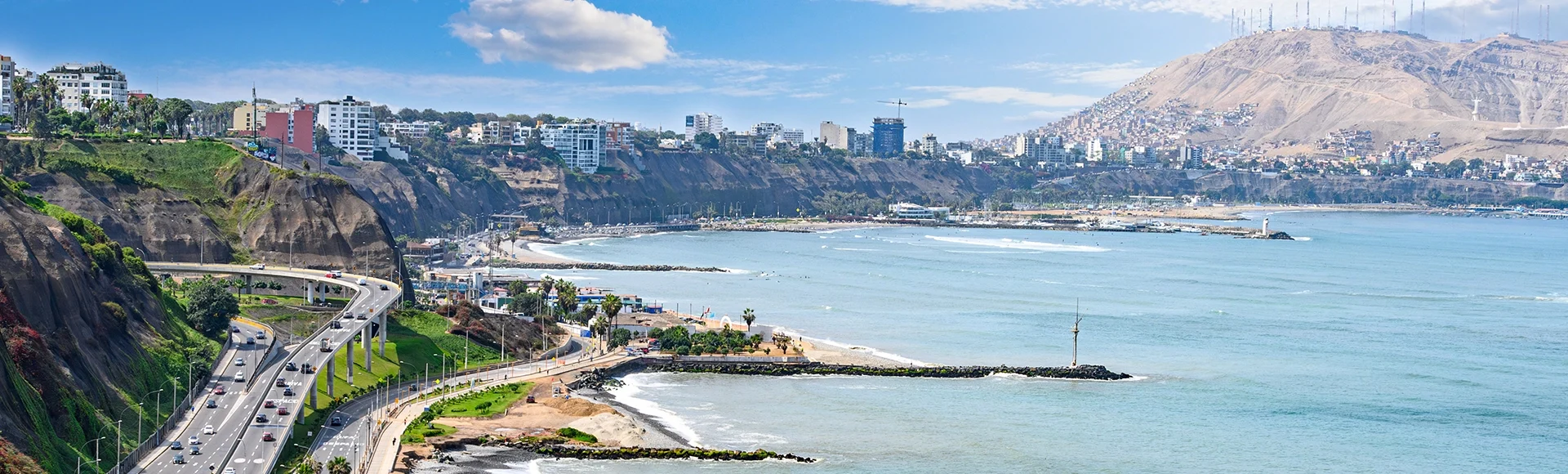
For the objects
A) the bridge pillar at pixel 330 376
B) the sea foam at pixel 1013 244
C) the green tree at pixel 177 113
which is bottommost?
the bridge pillar at pixel 330 376

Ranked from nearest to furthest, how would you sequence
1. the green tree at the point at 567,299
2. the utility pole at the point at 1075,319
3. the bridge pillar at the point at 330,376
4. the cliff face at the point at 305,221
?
the bridge pillar at the point at 330,376 < the utility pole at the point at 1075,319 < the green tree at the point at 567,299 < the cliff face at the point at 305,221

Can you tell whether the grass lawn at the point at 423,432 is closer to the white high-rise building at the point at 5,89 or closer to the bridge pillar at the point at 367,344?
the bridge pillar at the point at 367,344

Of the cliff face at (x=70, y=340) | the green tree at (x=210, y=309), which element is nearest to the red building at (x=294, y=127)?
the green tree at (x=210, y=309)

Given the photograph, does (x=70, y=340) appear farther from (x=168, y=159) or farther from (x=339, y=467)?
(x=168, y=159)

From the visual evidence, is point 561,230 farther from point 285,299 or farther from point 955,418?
point 955,418

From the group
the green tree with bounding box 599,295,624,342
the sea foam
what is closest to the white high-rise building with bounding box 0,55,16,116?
the green tree with bounding box 599,295,624,342

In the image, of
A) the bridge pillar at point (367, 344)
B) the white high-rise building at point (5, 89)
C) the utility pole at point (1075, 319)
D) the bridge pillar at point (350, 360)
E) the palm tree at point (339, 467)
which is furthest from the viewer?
the white high-rise building at point (5, 89)

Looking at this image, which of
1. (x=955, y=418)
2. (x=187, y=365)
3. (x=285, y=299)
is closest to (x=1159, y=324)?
(x=955, y=418)

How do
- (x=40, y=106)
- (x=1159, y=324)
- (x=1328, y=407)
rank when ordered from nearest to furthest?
(x=1328, y=407)
(x=1159, y=324)
(x=40, y=106)
